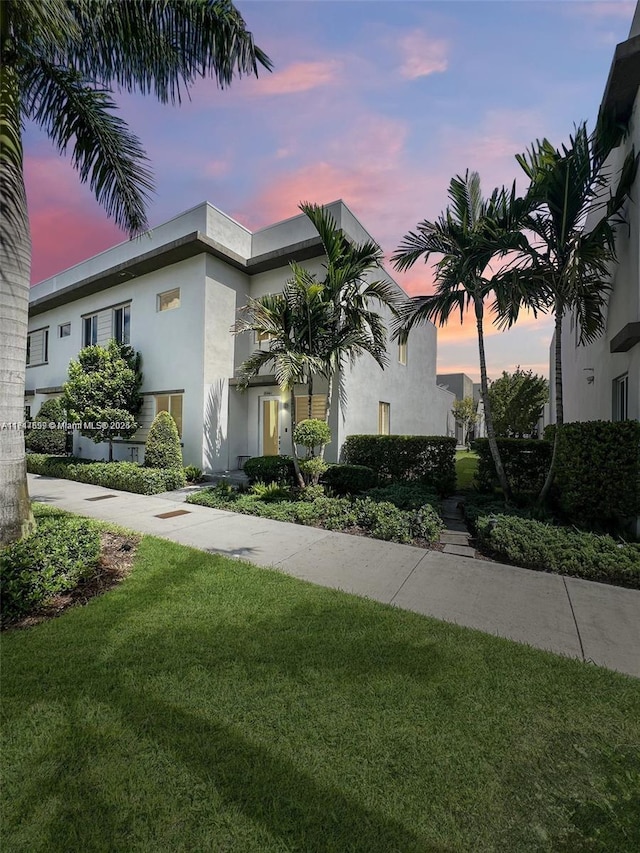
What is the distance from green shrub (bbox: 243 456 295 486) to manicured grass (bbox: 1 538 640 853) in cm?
608

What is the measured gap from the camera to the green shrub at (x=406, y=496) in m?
6.95

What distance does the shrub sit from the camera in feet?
34.1

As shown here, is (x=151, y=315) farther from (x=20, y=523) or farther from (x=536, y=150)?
(x=536, y=150)

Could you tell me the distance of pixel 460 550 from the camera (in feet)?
17.7

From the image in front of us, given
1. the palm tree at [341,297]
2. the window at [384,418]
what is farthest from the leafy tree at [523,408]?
the palm tree at [341,297]

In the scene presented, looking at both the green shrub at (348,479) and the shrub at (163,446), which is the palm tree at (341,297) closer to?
the green shrub at (348,479)

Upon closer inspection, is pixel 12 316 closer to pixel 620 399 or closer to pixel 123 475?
pixel 123 475

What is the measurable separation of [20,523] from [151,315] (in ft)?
31.7

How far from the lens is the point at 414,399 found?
15453 mm

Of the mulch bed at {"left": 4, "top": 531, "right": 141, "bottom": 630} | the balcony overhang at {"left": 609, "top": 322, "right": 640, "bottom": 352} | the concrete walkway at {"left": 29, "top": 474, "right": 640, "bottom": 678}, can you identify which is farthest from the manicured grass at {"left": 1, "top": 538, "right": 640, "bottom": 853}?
the balcony overhang at {"left": 609, "top": 322, "right": 640, "bottom": 352}

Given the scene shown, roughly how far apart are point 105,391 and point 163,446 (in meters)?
3.28

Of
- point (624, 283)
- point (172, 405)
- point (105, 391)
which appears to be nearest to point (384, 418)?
point (172, 405)

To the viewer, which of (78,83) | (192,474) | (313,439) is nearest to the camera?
(78,83)

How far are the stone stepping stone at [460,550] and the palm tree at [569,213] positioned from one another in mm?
2616
